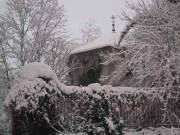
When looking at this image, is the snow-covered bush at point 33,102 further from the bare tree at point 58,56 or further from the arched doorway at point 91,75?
the arched doorway at point 91,75

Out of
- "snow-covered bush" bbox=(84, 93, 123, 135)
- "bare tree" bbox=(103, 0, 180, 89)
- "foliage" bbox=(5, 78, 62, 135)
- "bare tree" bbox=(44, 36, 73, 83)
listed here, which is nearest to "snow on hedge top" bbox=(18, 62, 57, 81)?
"foliage" bbox=(5, 78, 62, 135)

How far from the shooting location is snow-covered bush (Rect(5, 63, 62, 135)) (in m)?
7.41

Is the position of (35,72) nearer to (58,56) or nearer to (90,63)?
(58,56)

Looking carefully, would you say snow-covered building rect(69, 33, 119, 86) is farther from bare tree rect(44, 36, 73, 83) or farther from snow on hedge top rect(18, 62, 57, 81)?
snow on hedge top rect(18, 62, 57, 81)

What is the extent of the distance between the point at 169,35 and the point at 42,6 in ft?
35.9

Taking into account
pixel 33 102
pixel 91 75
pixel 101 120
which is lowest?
pixel 101 120

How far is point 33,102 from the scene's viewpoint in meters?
7.48

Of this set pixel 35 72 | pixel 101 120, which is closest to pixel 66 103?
pixel 101 120

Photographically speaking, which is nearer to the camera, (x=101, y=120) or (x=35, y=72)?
(x=35, y=72)

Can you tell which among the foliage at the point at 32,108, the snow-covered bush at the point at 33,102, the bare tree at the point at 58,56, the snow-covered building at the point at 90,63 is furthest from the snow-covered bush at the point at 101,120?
the snow-covered building at the point at 90,63

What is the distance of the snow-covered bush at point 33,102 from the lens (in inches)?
292

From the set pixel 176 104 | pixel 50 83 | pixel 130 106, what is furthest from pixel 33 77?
pixel 176 104

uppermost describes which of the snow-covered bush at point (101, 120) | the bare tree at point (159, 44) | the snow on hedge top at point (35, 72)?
the bare tree at point (159, 44)

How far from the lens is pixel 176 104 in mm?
11109
